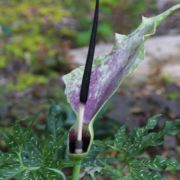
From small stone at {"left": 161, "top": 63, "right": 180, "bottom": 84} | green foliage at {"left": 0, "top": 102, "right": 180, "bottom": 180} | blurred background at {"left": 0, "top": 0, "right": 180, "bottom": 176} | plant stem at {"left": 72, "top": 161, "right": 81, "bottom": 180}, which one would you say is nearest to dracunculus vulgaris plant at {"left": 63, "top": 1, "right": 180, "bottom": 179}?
plant stem at {"left": 72, "top": 161, "right": 81, "bottom": 180}

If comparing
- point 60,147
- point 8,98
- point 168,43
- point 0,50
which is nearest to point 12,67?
point 0,50

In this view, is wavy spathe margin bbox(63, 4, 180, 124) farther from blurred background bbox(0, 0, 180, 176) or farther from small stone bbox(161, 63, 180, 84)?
small stone bbox(161, 63, 180, 84)

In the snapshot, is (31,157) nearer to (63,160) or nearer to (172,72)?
(63,160)

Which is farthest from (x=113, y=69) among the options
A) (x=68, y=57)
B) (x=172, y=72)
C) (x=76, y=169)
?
(x=68, y=57)

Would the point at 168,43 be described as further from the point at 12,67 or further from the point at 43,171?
the point at 43,171

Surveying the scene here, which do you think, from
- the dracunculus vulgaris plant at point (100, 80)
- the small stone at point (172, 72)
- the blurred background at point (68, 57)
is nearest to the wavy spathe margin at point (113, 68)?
the dracunculus vulgaris plant at point (100, 80)

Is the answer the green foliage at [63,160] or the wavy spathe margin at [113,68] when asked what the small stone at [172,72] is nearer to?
the green foliage at [63,160]
